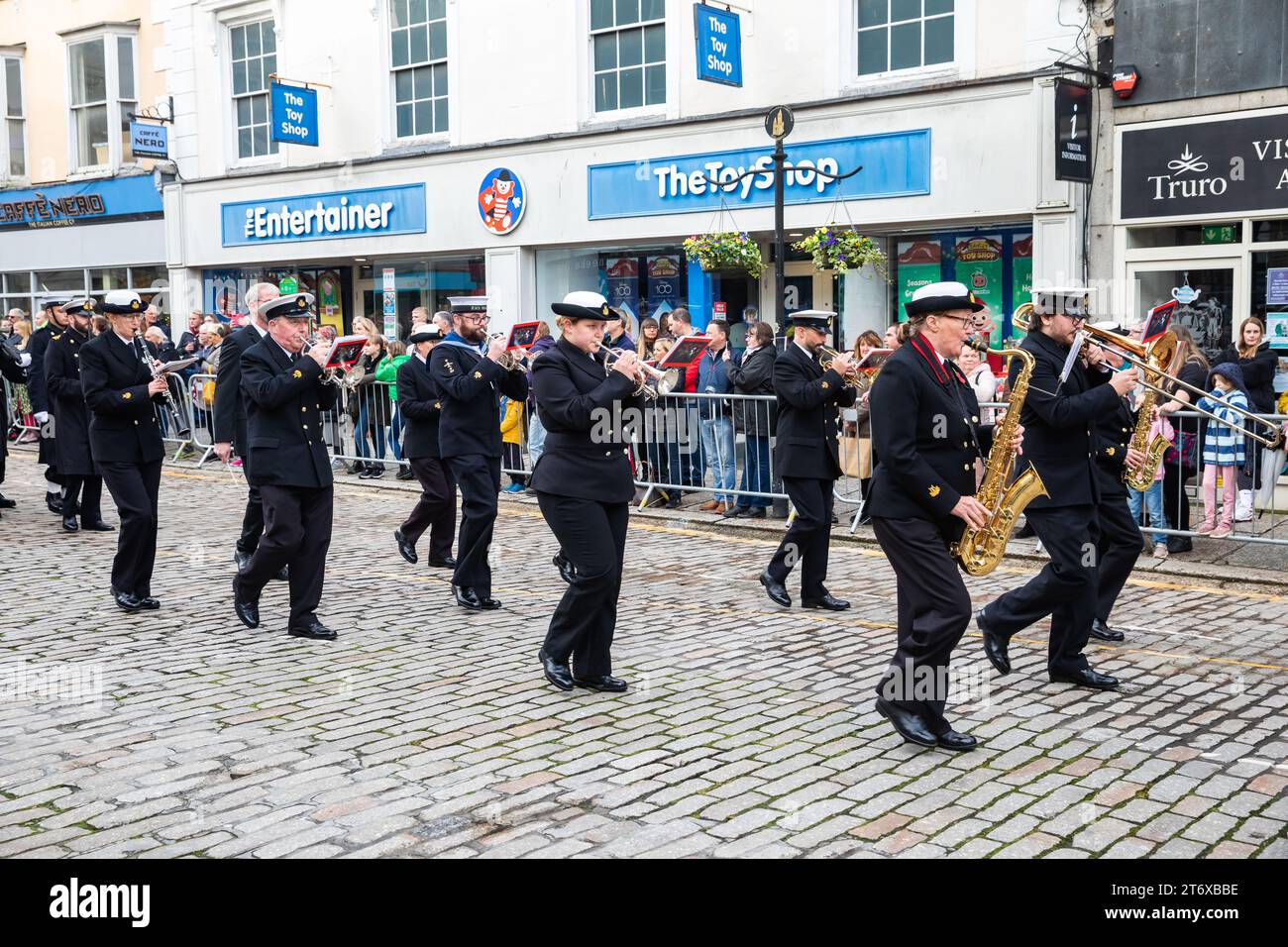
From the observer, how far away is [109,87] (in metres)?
26.1

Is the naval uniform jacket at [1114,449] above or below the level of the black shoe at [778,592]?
above

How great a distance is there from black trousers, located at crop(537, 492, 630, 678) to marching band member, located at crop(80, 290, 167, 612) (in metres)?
3.63

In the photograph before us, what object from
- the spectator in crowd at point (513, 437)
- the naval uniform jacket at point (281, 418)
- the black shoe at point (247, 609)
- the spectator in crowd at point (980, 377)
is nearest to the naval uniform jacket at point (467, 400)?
the naval uniform jacket at point (281, 418)

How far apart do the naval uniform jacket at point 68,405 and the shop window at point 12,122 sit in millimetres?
17916

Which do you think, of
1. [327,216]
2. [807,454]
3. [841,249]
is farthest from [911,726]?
[327,216]

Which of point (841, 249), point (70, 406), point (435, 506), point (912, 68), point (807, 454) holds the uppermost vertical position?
point (912, 68)

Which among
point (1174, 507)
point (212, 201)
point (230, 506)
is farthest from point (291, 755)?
point (212, 201)

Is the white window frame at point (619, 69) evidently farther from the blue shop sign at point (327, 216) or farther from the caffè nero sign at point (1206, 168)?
the caffè nero sign at point (1206, 168)

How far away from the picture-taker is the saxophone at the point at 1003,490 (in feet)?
21.6

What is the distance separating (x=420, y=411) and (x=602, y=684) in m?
3.96

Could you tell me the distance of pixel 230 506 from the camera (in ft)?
48.0

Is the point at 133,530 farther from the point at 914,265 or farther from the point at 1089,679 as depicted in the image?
the point at 914,265

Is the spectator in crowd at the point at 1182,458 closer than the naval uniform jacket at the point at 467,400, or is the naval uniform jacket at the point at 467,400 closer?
the naval uniform jacket at the point at 467,400

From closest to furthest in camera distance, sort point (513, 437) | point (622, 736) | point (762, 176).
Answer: point (622, 736) → point (513, 437) → point (762, 176)
